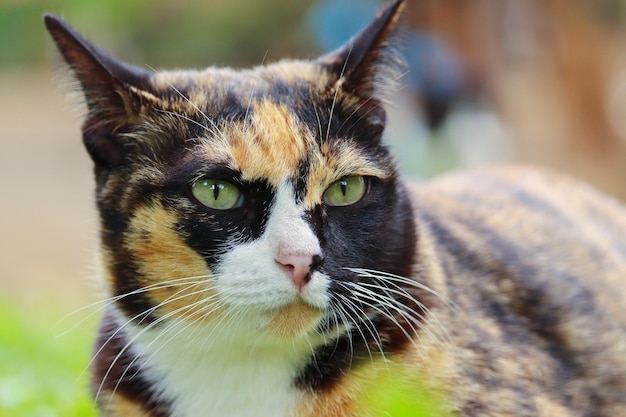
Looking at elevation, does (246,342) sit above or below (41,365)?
above

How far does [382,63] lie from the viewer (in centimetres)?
326

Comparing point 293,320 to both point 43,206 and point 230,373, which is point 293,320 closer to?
point 230,373

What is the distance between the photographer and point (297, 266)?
8.64 ft

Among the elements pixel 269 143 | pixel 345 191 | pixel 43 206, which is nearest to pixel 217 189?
pixel 269 143

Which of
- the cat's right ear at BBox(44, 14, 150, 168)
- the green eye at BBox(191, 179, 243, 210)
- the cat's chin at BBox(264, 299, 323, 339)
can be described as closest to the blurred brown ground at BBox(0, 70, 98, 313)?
the cat's right ear at BBox(44, 14, 150, 168)

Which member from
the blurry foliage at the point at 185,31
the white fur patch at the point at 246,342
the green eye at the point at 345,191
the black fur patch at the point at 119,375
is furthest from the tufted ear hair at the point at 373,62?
the blurry foliage at the point at 185,31

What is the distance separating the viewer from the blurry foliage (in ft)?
66.4

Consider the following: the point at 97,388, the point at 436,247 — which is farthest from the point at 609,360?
the point at 97,388

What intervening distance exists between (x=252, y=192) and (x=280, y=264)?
0.27m

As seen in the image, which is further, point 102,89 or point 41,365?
point 41,365

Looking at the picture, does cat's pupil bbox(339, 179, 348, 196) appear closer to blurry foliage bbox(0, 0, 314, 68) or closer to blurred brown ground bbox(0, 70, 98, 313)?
blurred brown ground bbox(0, 70, 98, 313)

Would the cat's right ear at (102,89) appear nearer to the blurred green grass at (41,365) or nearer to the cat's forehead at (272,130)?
the cat's forehead at (272,130)

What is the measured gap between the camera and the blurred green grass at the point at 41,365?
12.8ft

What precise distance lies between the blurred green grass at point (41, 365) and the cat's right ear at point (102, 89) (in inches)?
39.1
